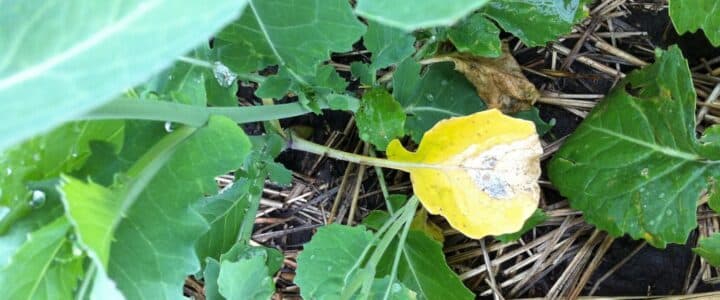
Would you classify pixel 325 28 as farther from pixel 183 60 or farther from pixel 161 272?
pixel 161 272

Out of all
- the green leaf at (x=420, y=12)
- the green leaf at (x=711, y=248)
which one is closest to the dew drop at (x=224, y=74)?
the green leaf at (x=420, y=12)

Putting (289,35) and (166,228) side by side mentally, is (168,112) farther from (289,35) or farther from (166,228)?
(289,35)

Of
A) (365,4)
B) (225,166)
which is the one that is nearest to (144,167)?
(225,166)

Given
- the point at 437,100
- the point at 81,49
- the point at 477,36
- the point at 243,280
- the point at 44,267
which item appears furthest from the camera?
the point at 437,100

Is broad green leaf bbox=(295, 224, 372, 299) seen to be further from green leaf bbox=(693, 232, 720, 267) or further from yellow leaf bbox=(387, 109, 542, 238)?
green leaf bbox=(693, 232, 720, 267)

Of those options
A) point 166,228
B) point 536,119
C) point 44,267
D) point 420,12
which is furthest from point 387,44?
point 420,12

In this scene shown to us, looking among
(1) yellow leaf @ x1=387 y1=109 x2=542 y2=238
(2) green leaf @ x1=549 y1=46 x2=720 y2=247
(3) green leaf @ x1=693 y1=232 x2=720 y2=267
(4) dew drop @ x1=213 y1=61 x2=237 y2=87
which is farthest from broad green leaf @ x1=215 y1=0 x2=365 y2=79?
(3) green leaf @ x1=693 y1=232 x2=720 y2=267
